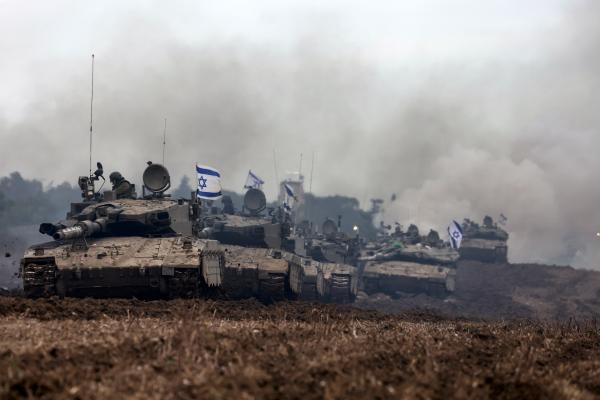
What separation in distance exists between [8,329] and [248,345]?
411 centimetres

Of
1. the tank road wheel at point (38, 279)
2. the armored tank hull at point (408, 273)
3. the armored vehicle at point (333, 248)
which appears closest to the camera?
the tank road wheel at point (38, 279)

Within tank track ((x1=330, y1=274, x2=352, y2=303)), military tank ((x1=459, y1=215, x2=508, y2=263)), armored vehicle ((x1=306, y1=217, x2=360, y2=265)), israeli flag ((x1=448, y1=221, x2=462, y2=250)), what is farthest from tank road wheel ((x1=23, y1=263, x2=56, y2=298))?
military tank ((x1=459, y1=215, x2=508, y2=263))

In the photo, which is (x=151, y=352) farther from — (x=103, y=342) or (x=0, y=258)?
(x=0, y=258)

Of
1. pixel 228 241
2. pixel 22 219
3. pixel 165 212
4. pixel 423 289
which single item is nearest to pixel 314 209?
pixel 22 219

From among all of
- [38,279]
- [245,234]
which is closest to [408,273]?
Result: [245,234]

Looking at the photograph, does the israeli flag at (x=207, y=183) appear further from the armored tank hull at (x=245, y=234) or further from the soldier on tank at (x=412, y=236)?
the soldier on tank at (x=412, y=236)

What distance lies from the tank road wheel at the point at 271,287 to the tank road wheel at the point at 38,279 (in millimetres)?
7456

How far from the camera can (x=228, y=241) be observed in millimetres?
31109

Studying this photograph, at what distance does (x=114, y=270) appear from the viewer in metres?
19.2

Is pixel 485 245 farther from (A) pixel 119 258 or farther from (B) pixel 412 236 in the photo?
(A) pixel 119 258

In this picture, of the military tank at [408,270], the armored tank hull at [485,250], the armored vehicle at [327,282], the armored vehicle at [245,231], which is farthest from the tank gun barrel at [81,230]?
the armored tank hull at [485,250]

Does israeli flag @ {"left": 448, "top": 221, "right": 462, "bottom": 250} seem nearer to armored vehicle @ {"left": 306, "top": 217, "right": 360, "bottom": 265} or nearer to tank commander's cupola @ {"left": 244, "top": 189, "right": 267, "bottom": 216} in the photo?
armored vehicle @ {"left": 306, "top": 217, "right": 360, "bottom": 265}

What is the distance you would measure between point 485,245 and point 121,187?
129 ft

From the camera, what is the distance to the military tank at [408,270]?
4047 cm
